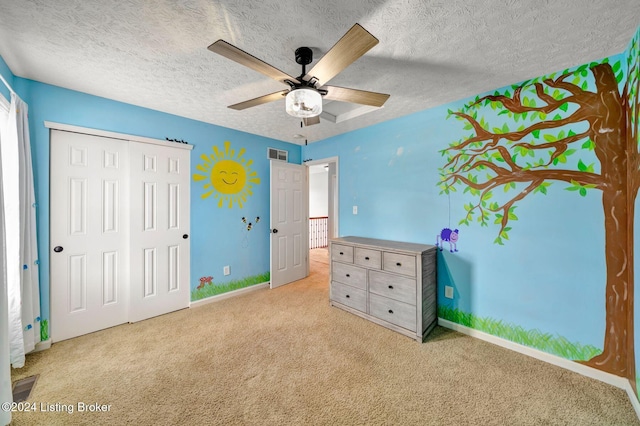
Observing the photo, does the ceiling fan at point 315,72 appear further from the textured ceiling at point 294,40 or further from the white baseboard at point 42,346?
the white baseboard at point 42,346

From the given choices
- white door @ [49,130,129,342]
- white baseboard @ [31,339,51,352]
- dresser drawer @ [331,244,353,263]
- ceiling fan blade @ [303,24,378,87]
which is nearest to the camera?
ceiling fan blade @ [303,24,378,87]

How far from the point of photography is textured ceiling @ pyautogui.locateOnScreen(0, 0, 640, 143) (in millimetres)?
1335

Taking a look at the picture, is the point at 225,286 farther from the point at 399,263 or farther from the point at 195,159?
the point at 399,263

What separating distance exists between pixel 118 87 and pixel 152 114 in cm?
54

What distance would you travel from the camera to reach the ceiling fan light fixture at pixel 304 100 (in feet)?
5.02

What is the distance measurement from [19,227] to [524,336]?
14.2 ft

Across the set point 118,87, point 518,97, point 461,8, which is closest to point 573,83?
point 518,97

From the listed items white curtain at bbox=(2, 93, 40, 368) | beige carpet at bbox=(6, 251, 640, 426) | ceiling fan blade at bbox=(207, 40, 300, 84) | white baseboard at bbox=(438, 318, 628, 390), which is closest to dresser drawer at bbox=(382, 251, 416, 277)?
beige carpet at bbox=(6, 251, 640, 426)

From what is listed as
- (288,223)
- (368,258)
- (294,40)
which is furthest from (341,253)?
(294,40)

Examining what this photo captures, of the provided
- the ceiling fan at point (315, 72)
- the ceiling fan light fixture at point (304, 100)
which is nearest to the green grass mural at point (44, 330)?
the ceiling fan at point (315, 72)

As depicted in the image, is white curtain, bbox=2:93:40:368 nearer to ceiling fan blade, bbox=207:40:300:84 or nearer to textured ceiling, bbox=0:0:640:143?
textured ceiling, bbox=0:0:640:143

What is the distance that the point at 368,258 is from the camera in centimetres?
A: 271

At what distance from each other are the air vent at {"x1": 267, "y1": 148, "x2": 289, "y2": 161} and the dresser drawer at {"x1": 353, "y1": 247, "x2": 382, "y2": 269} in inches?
82.8

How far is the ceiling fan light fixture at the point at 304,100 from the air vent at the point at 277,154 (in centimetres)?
235
